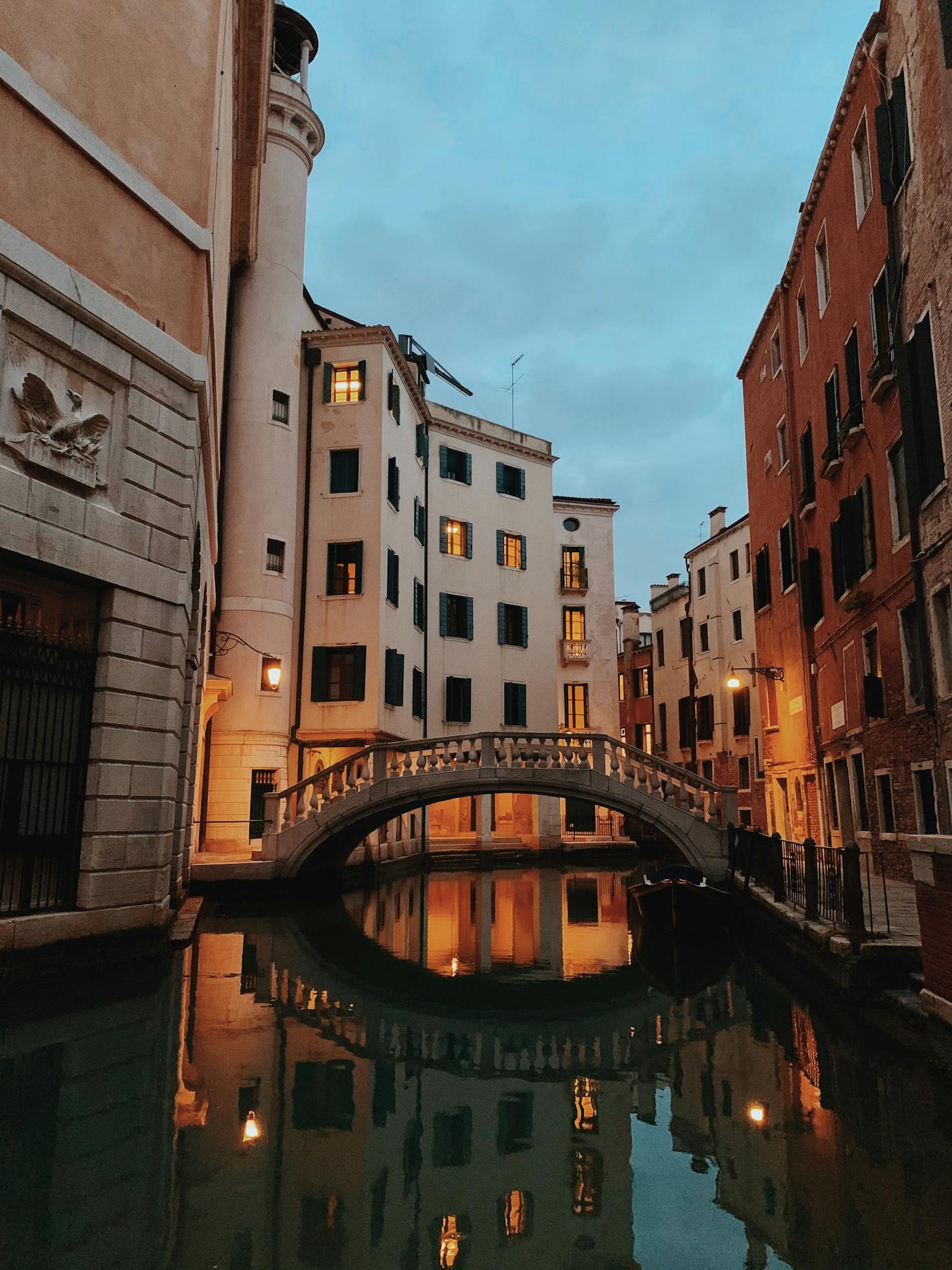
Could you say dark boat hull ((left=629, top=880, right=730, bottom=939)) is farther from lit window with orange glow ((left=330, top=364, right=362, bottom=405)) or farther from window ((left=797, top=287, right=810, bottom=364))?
lit window with orange glow ((left=330, top=364, right=362, bottom=405))

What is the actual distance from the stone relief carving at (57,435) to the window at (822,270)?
14.7 metres

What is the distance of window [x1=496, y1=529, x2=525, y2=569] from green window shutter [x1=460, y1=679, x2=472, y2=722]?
4607 millimetres

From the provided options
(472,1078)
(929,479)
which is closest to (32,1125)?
(472,1078)

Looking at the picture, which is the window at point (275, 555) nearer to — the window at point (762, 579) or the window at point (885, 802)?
the window at point (762, 579)

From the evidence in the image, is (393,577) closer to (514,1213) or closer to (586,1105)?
(586,1105)

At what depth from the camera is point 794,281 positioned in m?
21.8

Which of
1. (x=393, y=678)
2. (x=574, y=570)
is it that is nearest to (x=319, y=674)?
(x=393, y=678)

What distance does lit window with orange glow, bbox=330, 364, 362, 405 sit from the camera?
88.7ft

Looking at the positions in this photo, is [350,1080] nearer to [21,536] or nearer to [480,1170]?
[480,1170]

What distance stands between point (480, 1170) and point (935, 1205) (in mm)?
2443

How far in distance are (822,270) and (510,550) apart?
1639 centimetres

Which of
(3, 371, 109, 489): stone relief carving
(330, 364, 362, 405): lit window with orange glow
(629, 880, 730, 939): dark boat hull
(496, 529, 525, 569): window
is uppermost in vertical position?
(330, 364, 362, 405): lit window with orange glow

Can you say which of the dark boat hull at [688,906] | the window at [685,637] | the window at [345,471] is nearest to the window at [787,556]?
the dark boat hull at [688,906]

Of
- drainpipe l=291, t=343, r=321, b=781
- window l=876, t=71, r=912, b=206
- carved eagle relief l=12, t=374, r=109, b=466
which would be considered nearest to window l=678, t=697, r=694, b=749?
drainpipe l=291, t=343, r=321, b=781
